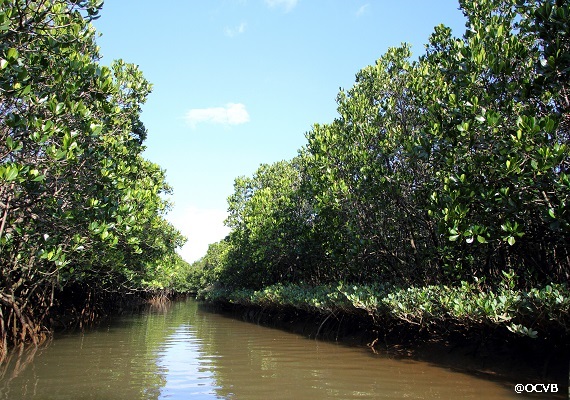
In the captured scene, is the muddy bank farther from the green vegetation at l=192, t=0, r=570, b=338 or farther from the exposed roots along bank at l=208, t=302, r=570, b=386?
the green vegetation at l=192, t=0, r=570, b=338

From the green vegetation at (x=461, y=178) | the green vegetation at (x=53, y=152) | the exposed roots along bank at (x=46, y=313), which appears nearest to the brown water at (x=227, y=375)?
the exposed roots along bank at (x=46, y=313)

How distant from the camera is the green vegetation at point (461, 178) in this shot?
5.98 meters

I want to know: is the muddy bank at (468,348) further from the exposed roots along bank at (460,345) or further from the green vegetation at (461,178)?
the green vegetation at (461,178)

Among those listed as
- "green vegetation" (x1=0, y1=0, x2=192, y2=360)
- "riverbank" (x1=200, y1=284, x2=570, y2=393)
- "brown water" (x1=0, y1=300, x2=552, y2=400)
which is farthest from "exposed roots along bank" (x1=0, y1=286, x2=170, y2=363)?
"riverbank" (x1=200, y1=284, x2=570, y2=393)

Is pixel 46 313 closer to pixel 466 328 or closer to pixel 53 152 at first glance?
pixel 53 152

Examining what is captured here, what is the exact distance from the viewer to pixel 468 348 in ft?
26.1

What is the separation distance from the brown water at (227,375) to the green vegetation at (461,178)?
113cm

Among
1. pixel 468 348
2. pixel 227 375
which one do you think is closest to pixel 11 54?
pixel 227 375

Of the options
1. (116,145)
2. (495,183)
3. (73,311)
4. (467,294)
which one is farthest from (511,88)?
(73,311)

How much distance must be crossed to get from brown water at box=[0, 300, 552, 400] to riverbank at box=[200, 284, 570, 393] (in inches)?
23.0

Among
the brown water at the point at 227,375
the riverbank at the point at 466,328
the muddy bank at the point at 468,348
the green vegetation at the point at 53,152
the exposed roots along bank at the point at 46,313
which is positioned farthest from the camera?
the exposed roots along bank at the point at 46,313

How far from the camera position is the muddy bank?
253 inches

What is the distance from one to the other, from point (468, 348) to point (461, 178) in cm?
339

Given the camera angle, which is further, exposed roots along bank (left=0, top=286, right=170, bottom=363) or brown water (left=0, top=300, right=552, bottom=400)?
exposed roots along bank (left=0, top=286, right=170, bottom=363)
